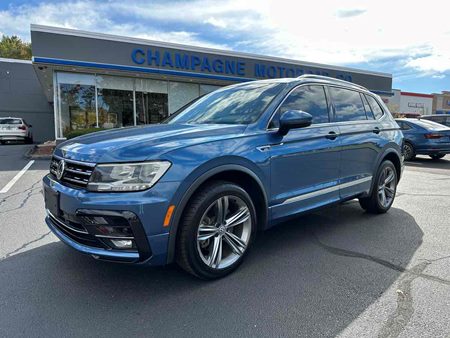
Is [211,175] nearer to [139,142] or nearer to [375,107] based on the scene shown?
[139,142]

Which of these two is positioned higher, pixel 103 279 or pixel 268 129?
pixel 268 129

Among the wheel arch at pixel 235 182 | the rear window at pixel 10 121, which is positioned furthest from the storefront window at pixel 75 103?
the wheel arch at pixel 235 182

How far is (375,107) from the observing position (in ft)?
17.0

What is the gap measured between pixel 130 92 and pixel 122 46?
2.31 meters

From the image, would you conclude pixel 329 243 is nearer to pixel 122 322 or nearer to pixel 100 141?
pixel 122 322

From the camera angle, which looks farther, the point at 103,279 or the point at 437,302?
the point at 103,279

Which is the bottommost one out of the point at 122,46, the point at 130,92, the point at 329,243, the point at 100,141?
the point at 329,243

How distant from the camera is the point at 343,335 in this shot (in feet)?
7.72

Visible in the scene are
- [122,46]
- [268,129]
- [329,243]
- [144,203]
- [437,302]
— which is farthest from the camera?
[122,46]

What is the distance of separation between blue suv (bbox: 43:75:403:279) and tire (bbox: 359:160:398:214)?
496 millimetres

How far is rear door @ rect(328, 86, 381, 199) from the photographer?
430 cm

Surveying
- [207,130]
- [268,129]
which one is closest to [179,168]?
[207,130]

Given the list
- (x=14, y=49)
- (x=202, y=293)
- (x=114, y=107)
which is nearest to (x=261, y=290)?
(x=202, y=293)

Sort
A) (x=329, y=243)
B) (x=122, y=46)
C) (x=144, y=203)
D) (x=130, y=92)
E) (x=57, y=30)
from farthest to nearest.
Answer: (x=130, y=92) < (x=122, y=46) < (x=57, y=30) < (x=329, y=243) < (x=144, y=203)
